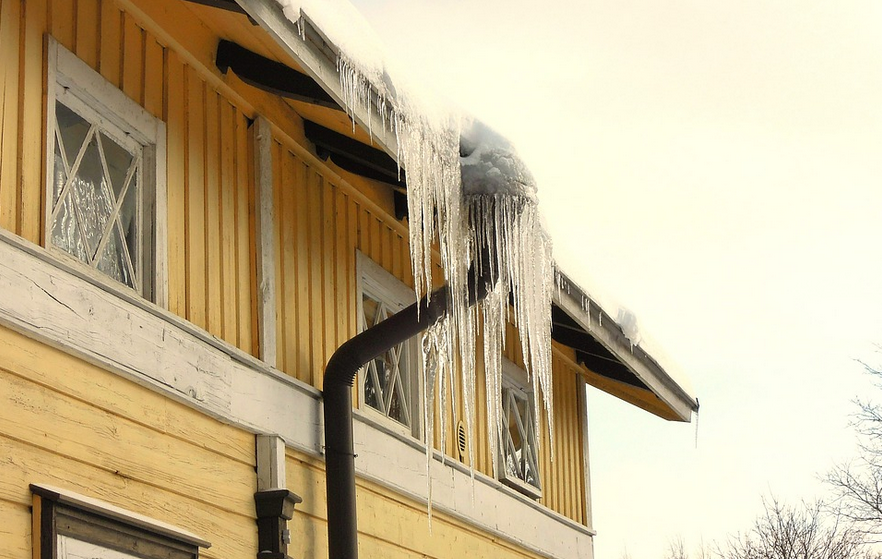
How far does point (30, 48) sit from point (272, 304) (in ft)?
5.87

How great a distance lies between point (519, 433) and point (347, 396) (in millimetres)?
3392

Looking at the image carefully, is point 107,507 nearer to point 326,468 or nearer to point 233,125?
point 326,468

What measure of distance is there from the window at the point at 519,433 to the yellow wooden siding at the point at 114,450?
139 inches

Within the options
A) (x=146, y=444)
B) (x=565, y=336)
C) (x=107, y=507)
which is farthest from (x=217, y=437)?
(x=565, y=336)

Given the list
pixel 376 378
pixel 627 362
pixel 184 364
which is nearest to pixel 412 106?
pixel 184 364

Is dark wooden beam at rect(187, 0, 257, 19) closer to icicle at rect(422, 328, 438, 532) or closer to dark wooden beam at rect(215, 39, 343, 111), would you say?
dark wooden beam at rect(215, 39, 343, 111)

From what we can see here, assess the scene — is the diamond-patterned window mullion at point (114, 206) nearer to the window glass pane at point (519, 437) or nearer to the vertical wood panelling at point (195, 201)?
the vertical wood panelling at point (195, 201)

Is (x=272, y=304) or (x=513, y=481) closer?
(x=272, y=304)

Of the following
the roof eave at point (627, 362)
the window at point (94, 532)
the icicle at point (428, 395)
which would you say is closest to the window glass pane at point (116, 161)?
the window at point (94, 532)

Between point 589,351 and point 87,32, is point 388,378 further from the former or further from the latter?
point 589,351

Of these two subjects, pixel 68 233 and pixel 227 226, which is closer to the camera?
pixel 68 233

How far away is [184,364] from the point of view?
203 inches

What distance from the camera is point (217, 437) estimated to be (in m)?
5.37

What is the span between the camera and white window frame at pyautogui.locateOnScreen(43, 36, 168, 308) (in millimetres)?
4637
